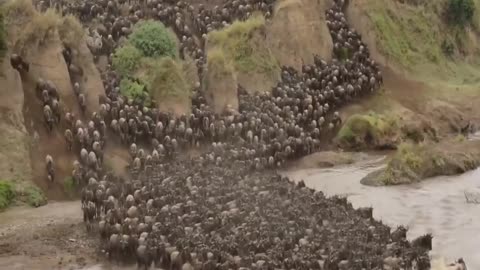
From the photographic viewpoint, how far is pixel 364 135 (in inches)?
832

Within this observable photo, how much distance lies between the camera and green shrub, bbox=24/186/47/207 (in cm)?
1566

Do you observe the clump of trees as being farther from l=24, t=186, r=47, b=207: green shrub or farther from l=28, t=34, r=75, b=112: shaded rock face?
l=24, t=186, r=47, b=207: green shrub

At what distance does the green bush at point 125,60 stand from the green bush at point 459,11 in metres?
13.0

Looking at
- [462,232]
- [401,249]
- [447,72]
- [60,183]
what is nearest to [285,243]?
[401,249]

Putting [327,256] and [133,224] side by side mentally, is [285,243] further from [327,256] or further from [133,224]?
[133,224]

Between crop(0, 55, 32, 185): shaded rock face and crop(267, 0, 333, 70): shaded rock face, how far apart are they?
8387 millimetres

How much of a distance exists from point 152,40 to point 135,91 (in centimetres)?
180

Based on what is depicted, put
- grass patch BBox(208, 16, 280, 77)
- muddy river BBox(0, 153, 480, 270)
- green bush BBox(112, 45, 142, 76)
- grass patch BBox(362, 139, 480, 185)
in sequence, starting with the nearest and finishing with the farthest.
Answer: muddy river BBox(0, 153, 480, 270) → grass patch BBox(362, 139, 480, 185) → green bush BBox(112, 45, 142, 76) → grass patch BBox(208, 16, 280, 77)

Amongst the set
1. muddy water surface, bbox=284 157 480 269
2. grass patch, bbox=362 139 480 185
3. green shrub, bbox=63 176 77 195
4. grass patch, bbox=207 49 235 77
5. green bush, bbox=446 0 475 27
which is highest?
green bush, bbox=446 0 475 27

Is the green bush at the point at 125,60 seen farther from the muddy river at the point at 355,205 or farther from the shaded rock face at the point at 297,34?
the shaded rock face at the point at 297,34

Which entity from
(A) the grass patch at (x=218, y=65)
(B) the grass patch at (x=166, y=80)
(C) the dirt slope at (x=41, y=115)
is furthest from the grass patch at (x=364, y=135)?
(C) the dirt slope at (x=41, y=115)

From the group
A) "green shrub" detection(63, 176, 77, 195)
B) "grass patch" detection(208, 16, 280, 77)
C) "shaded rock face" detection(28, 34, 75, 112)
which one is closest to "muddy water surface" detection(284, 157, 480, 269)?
"grass patch" detection(208, 16, 280, 77)

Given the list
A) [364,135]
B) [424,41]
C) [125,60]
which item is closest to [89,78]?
[125,60]

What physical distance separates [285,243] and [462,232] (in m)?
3.73
